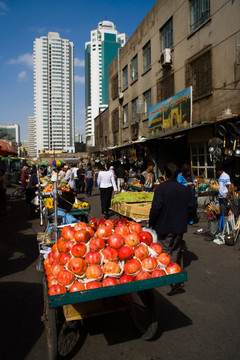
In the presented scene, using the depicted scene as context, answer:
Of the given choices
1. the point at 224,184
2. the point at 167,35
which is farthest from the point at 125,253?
the point at 167,35

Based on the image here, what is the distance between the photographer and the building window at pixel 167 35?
14.6 meters

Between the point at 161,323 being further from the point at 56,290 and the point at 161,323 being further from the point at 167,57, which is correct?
the point at 167,57

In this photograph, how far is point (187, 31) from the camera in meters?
12.8

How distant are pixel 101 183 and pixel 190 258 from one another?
174 inches

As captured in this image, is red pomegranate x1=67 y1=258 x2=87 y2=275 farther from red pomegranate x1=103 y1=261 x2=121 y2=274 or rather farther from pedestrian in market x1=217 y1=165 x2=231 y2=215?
pedestrian in market x1=217 y1=165 x2=231 y2=215

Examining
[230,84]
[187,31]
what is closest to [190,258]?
[230,84]

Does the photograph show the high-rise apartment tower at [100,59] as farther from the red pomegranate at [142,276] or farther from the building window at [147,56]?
the red pomegranate at [142,276]

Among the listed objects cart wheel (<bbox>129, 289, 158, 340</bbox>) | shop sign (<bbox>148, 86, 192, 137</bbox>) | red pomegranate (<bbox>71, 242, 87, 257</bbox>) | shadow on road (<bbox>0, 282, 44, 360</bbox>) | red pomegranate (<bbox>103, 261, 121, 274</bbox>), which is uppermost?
shop sign (<bbox>148, 86, 192, 137</bbox>)

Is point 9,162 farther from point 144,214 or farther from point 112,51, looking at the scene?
point 112,51

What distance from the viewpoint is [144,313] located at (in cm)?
337

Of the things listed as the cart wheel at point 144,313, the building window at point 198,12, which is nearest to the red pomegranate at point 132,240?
the cart wheel at point 144,313

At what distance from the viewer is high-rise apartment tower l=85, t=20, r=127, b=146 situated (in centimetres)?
13088

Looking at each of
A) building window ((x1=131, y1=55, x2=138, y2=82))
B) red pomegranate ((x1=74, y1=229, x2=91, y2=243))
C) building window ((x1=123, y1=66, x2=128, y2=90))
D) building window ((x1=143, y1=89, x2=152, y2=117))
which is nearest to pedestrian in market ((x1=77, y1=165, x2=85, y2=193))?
building window ((x1=143, y1=89, x2=152, y2=117))

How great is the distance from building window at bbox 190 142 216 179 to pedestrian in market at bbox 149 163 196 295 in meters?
7.27
